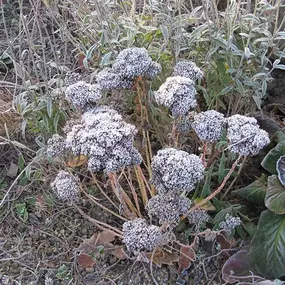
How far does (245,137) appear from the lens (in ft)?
→ 3.71

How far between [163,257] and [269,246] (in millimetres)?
280

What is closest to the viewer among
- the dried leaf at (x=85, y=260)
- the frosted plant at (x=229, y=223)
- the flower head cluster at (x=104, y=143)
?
the flower head cluster at (x=104, y=143)

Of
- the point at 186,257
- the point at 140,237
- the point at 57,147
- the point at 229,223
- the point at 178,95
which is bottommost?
the point at 186,257

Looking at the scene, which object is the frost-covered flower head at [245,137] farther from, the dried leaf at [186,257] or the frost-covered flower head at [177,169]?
the dried leaf at [186,257]

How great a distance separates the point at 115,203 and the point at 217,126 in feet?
1.84

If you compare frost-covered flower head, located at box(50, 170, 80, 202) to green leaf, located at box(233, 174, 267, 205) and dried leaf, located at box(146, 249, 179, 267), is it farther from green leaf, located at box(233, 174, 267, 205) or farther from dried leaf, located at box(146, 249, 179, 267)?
green leaf, located at box(233, 174, 267, 205)

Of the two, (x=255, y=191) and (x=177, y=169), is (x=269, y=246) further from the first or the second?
(x=177, y=169)

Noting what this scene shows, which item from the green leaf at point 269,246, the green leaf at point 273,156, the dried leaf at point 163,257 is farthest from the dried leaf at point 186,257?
the green leaf at point 273,156

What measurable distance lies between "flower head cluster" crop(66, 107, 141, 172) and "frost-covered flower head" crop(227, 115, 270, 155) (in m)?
0.21

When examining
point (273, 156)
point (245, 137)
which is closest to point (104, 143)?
point (245, 137)

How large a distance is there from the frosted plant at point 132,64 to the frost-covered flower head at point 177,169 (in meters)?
0.22

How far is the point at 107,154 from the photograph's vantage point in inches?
43.1

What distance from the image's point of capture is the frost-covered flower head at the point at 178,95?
3.82 ft

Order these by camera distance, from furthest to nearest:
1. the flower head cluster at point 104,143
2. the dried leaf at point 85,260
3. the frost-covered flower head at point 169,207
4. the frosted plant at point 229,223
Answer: the dried leaf at point 85,260 < the frosted plant at point 229,223 < the frost-covered flower head at point 169,207 < the flower head cluster at point 104,143
